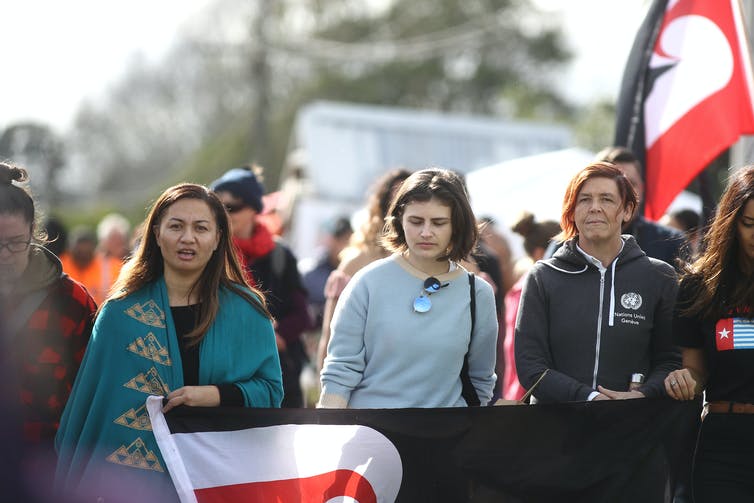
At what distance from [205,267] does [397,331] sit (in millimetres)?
812

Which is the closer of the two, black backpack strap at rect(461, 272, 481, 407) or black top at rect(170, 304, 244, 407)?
black top at rect(170, 304, 244, 407)

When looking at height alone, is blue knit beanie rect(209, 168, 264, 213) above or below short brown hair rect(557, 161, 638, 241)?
below

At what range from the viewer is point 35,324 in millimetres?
4898

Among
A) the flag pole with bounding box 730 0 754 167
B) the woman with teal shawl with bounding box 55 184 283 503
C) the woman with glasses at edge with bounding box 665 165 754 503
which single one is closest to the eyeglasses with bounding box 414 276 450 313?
the woman with teal shawl with bounding box 55 184 283 503

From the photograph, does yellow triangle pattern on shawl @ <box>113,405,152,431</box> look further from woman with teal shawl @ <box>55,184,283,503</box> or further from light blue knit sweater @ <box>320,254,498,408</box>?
light blue knit sweater @ <box>320,254,498,408</box>

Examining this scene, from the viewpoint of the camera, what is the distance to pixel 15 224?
16.3 feet

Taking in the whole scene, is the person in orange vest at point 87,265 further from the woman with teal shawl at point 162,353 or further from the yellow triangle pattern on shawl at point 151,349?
the yellow triangle pattern on shawl at point 151,349

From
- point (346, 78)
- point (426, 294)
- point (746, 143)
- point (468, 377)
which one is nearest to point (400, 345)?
point (426, 294)

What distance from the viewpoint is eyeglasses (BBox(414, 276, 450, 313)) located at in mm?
5039

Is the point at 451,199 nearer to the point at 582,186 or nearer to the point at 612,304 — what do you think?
the point at 582,186

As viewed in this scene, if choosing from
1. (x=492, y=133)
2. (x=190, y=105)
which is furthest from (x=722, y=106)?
(x=190, y=105)

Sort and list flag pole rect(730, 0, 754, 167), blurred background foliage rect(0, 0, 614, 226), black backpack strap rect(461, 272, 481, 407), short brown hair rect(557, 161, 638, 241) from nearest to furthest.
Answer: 1. black backpack strap rect(461, 272, 481, 407)
2. short brown hair rect(557, 161, 638, 241)
3. flag pole rect(730, 0, 754, 167)
4. blurred background foliage rect(0, 0, 614, 226)

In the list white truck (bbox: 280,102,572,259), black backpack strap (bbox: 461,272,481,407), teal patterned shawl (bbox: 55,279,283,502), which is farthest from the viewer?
white truck (bbox: 280,102,572,259)

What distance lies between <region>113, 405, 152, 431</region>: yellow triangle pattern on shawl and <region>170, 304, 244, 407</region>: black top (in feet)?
0.62
